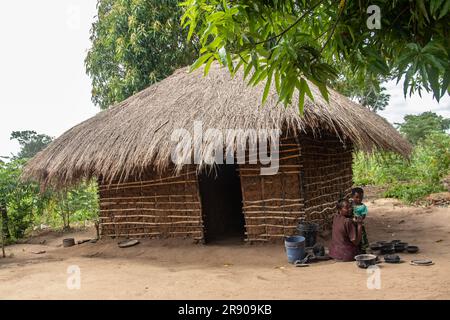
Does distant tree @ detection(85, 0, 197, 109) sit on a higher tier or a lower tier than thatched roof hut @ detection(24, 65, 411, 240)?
higher

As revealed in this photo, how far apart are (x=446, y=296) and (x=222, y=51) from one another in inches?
118

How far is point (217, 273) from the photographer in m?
5.00

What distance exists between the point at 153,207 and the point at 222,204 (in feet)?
6.24

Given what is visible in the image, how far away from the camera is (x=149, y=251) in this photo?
6.77m

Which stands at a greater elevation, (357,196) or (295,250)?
(357,196)

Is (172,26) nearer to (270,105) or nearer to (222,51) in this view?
(270,105)

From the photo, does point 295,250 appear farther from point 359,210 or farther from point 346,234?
point 359,210

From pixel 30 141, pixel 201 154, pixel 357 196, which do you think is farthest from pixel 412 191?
pixel 30 141

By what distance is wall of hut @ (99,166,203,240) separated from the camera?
6.88 metres

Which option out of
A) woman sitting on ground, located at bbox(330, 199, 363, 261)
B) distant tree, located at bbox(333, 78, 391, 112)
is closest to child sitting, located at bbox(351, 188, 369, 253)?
woman sitting on ground, located at bbox(330, 199, 363, 261)

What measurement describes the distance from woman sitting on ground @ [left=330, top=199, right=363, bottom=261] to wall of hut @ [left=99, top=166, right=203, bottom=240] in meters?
2.53

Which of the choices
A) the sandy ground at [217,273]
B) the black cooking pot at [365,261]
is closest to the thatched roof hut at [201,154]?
the sandy ground at [217,273]

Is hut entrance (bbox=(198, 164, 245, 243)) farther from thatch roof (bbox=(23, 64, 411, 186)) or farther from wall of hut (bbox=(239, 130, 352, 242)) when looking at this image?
thatch roof (bbox=(23, 64, 411, 186))

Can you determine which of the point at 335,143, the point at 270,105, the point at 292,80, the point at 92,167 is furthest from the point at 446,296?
the point at 92,167
